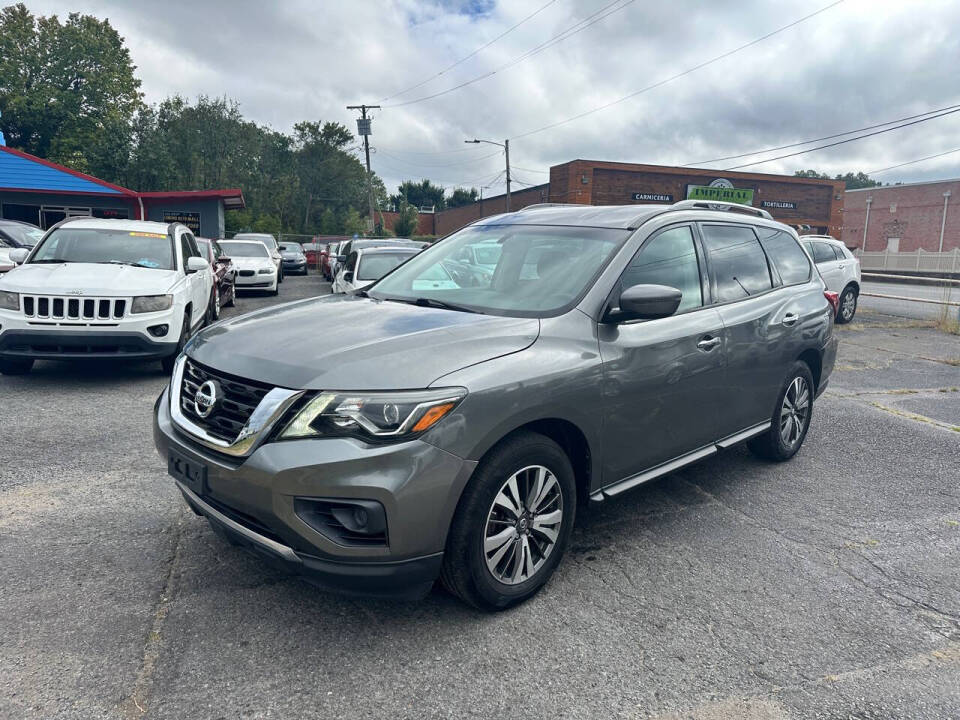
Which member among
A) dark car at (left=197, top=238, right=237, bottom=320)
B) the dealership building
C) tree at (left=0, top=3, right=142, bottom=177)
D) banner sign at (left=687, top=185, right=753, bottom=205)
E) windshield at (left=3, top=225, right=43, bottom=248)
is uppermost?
tree at (left=0, top=3, right=142, bottom=177)

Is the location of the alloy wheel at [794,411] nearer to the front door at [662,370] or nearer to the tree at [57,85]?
the front door at [662,370]

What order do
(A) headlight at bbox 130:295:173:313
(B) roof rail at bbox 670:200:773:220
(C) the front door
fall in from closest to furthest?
(C) the front door, (B) roof rail at bbox 670:200:773:220, (A) headlight at bbox 130:295:173:313

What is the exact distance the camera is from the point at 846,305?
13.5 meters

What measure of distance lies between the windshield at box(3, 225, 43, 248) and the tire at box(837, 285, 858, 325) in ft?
50.7

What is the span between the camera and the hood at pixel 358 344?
2.60m

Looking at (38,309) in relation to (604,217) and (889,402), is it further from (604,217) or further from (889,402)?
(889,402)

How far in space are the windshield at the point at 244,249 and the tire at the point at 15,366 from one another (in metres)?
11.7

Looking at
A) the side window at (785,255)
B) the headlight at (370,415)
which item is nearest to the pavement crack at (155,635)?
the headlight at (370,415)

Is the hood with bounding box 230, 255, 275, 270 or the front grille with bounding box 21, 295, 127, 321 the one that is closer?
the front grille with bounding box 21, 295, 127, 321

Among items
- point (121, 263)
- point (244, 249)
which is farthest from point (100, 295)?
point (244, 249)

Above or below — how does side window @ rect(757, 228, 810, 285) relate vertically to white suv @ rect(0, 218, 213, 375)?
above

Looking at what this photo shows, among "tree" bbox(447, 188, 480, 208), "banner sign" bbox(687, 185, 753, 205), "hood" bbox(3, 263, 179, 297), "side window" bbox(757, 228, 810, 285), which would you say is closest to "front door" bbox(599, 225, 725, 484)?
"side window" bbox(757, 228, 810, 285)

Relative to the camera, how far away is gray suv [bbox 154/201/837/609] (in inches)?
98.5

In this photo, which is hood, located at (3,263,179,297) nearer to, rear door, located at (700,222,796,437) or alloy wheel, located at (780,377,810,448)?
rear door, located at (700,222,796,437)
